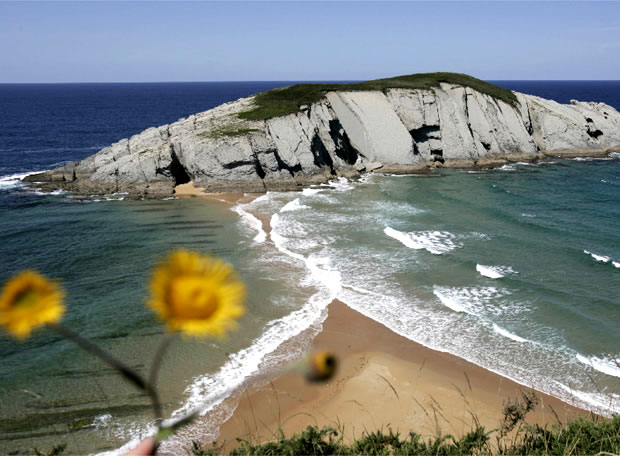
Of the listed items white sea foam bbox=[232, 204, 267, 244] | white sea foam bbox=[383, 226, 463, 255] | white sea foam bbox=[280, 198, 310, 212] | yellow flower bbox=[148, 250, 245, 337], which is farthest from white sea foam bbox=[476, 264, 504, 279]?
yellow flower bbox=[148, 250, 245, 337]

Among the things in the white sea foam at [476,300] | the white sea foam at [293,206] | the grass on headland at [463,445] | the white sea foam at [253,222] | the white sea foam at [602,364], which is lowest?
the white sea foam at [602,364]

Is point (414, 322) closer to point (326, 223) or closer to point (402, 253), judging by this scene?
point (402, 253)

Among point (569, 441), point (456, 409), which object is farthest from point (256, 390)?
point (569, 441)

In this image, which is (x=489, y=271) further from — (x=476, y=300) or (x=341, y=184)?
(x=341, y=184)

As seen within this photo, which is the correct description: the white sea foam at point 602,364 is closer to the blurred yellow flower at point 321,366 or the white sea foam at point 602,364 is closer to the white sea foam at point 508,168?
the blurred yellow flower at point 321,366

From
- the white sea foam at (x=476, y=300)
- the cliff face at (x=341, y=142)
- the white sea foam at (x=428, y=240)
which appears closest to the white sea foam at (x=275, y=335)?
the white sea foam at (x=476, y=300)

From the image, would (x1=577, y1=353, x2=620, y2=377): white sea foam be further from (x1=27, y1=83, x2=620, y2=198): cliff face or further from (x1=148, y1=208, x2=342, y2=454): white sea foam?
(x1=27, y1=83, x2=620, y2=198): cliff face

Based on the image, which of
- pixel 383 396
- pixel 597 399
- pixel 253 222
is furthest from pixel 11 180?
pixel 597 399
